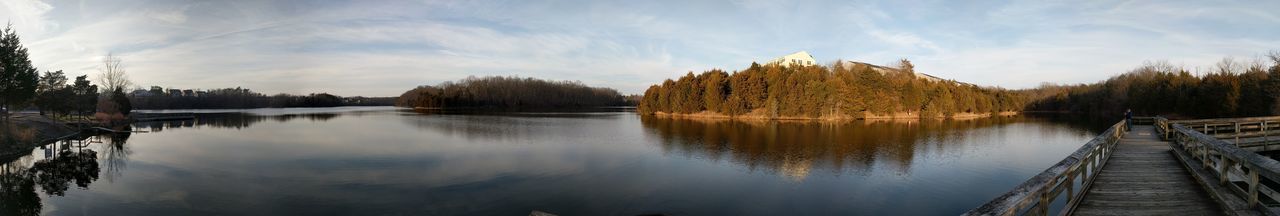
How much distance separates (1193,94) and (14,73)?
292ft

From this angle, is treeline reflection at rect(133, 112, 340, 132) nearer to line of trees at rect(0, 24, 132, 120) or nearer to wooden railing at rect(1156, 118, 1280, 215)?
line of trees at rect(0, 24, 132, 120)

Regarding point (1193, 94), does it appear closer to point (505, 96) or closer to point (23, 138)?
point (23, 138)

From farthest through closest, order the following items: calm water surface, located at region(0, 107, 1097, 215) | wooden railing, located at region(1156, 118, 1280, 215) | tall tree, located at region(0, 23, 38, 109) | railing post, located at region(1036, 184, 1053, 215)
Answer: tall tree, located at region(0, 23, 38, 109) < calm water surface, located at region(0, 107, 1097, 215) < wooden railing, located at region(1156, 118, 1280, 215) < railing post, located at region(1036, 184, 1053, 215)

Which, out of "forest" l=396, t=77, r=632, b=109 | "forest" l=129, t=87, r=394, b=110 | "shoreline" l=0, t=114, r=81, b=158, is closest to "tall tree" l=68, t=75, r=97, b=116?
"shoreline" l=0, t=114, r=81, b=158

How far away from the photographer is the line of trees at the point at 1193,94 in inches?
1592

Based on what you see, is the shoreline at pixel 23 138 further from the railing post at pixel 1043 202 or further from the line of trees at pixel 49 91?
the railing post at pixel 1043 202

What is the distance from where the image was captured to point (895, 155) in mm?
19703

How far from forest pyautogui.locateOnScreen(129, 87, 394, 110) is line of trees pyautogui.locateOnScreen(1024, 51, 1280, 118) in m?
123

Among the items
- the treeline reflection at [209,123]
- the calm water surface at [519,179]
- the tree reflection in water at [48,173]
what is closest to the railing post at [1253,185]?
the calm water surface at [519,179]

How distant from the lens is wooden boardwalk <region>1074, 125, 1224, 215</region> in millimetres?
6719

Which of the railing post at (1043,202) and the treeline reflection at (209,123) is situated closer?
the railing post at (1043,202)

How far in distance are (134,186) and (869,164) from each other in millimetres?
19976

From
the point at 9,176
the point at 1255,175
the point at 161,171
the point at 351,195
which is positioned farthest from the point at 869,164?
the point at 9,176

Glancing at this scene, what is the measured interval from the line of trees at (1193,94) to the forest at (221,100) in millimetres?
122946
